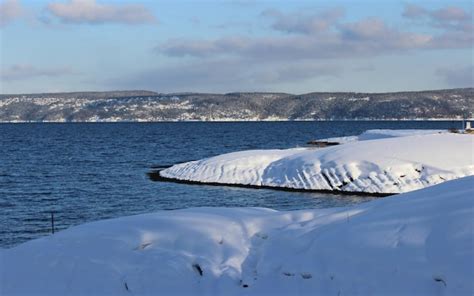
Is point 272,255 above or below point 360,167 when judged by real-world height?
above

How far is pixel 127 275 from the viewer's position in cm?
1117

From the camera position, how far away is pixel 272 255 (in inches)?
454

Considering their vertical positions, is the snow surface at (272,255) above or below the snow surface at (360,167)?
above

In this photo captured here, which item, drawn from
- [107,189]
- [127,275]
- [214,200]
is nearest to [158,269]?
[127,275]

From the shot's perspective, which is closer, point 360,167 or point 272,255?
point 272,255

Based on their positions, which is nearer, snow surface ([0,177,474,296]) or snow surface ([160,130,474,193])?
snow surface ([0,177,474,296])

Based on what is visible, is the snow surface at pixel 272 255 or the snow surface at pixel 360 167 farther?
the snow surface at pixel 360 167

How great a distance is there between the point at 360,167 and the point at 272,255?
23238mm

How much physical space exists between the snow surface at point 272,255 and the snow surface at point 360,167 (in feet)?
62.1

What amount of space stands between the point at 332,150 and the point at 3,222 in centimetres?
2034

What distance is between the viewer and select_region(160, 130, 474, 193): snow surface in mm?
31844

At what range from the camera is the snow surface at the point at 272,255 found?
33.1ft

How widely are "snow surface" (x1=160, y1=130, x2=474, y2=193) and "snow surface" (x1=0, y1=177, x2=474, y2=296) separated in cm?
1892

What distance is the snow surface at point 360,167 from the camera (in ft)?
104
